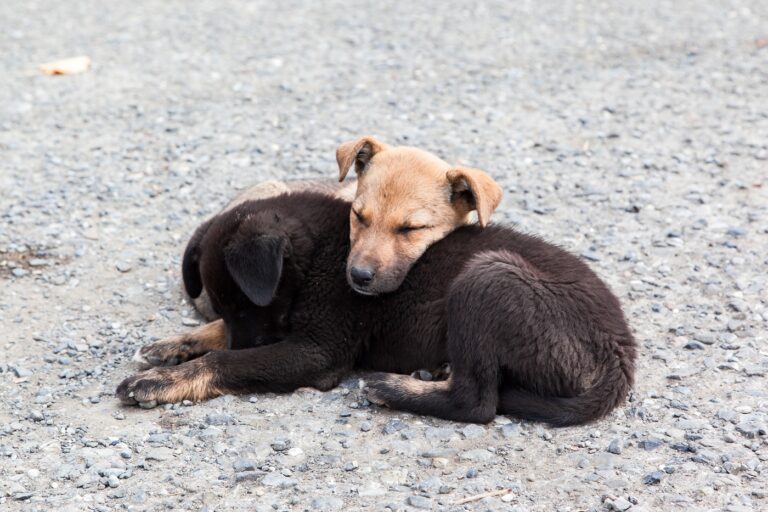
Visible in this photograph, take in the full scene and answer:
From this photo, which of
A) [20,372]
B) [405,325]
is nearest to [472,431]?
[405,325]

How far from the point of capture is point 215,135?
9.55 m

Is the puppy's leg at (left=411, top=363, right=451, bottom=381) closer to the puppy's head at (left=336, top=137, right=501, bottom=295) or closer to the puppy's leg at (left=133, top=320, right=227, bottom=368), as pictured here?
the puppy's head at (left=336, top=137, right=501, bottom=295)

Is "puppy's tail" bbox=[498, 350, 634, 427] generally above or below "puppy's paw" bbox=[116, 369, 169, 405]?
above

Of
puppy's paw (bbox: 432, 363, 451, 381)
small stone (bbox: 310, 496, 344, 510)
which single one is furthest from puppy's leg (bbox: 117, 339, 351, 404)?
small stone (bbox: 310, 496, 344, 510)

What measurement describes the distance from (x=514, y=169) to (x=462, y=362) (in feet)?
12.5

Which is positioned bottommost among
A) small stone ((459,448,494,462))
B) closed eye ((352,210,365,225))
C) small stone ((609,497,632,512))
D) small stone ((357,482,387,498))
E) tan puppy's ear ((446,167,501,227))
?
small stone ((357,482,387,498))

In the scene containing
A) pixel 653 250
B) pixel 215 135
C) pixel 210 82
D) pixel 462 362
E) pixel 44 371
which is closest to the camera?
pixel 462 362

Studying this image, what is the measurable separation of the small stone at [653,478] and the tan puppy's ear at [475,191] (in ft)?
6.25

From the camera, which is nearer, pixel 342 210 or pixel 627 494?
pixel 627 494

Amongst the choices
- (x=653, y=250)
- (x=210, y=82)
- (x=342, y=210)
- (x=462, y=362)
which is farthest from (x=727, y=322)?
(x=210, y=82)

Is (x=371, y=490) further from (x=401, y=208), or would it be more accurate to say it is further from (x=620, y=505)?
(x=401, y=208)

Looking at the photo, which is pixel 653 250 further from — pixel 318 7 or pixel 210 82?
pixel 318 7

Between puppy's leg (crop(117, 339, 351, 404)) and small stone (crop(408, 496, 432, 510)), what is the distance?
1293 millimetres

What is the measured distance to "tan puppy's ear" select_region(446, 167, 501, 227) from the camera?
19.8 ft
